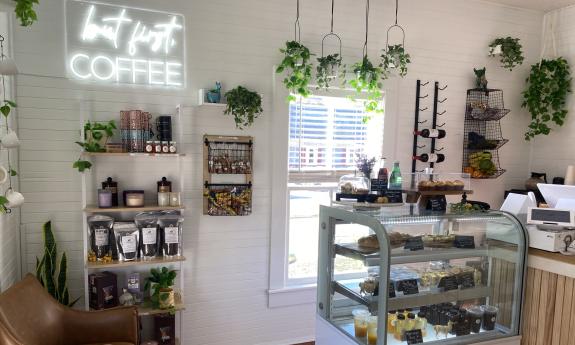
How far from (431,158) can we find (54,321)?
3454 mm

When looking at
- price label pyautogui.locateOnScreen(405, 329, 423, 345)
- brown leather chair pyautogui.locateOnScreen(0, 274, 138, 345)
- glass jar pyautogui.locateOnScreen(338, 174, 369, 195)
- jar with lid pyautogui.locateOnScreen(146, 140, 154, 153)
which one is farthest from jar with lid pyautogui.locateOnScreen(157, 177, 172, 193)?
price label pyautogui.locateOnScreen(405, 329, 423, 345)

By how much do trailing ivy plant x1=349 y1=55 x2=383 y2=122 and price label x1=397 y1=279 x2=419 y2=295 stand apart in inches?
71.2

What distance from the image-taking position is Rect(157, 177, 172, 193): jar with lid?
3.11 metres

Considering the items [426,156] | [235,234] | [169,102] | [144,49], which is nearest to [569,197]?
[426,156]

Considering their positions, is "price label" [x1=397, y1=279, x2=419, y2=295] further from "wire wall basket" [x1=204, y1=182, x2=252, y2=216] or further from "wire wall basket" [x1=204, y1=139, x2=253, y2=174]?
"wire wall basket" [x1=204, y1=139, x2=253, y2=174]

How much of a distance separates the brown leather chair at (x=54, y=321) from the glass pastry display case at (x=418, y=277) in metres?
1.30

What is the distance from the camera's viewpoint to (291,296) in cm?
372

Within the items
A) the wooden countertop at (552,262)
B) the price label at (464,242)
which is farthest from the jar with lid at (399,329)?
the wooden countertop at (552,262)

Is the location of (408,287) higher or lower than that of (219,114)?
lower

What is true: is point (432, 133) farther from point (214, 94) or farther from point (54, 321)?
point (54, 321)

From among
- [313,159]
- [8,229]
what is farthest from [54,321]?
[313,159]

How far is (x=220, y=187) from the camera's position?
11.1 ft

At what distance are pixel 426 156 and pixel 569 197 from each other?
1342mm

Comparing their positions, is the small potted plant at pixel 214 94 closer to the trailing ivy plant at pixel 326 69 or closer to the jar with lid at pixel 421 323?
the trailing ivy plant at pixel 326 69
